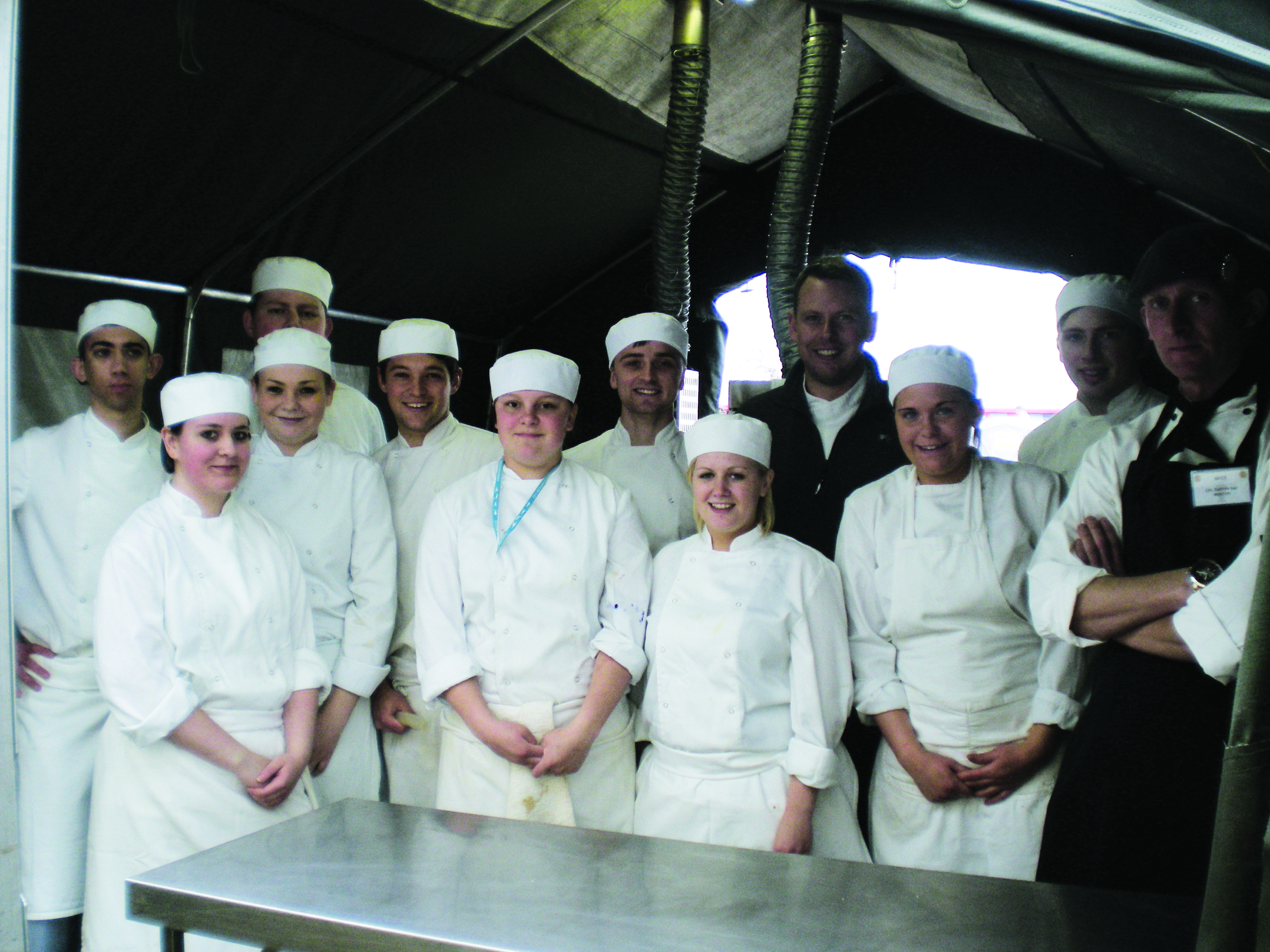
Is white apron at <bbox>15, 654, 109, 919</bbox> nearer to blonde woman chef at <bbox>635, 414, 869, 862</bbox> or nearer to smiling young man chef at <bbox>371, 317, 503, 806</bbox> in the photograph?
smiling young man chef at <bbox>371, 317, 503, 806</bbox>

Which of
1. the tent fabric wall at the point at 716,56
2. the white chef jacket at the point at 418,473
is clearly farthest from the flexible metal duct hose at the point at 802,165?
the white chef jacket at the point at 418,473

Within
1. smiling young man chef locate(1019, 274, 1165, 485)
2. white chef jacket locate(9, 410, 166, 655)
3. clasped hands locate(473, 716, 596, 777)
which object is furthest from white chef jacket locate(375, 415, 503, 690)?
smiling young man chef locate(1019, 274, 1165, 485)

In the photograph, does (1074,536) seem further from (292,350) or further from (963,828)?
(292,350)

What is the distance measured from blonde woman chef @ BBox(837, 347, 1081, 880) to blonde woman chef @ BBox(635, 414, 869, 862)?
10cm

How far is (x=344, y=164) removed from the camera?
11.8 feet

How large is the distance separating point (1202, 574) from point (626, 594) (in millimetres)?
1168

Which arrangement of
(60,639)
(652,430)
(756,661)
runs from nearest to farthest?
(756,661) < (60,639) < (652,430)

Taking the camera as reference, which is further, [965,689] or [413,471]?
[413,471]

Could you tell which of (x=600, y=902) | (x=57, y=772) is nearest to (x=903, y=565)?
(x=600, y=902)

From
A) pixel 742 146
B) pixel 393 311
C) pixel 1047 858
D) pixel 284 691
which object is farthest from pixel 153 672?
pixel 742 146

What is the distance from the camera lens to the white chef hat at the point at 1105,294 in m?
2.43

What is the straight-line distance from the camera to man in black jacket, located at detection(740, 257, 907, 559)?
94.9 inches

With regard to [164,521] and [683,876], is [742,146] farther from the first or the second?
[683,876]

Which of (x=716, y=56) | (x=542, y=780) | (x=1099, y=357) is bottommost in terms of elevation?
(x=542, y=780)
